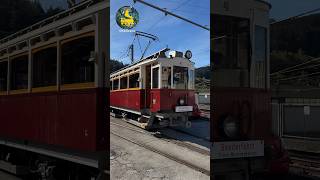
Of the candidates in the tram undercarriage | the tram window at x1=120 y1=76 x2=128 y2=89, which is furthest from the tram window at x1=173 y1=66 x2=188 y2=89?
the tram window at x1=120 y1=76 x2=128 y2=89

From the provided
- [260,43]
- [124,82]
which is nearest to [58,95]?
[124,82]

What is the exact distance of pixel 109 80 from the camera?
2107 mm

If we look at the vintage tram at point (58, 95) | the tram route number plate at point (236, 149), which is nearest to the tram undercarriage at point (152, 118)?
the vintage tram at point (58, 95)

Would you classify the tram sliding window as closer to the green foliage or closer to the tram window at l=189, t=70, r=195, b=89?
the tram window at l=189, t=70, r=195, b=89

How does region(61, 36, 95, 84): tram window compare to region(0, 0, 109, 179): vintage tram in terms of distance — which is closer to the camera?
region(0, 0, 109, 179): vintage tram

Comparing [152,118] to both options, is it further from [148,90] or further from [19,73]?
[19,73]

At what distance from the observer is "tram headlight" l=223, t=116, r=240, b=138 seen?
1711 millimetres

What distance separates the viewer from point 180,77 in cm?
193

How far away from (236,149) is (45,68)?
8.78 feet

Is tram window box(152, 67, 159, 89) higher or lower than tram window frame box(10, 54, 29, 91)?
lower

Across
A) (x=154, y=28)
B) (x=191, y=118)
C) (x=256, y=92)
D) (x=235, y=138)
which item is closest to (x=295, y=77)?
(x=256, y=92)

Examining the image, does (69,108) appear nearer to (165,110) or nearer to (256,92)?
(165,110)

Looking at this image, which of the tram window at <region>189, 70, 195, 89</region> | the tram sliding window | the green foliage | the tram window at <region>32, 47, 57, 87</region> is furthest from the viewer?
the tram window at <region>32, 47, 57, 87</region>

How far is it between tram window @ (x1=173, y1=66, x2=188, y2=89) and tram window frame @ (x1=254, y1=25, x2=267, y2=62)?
29cm
